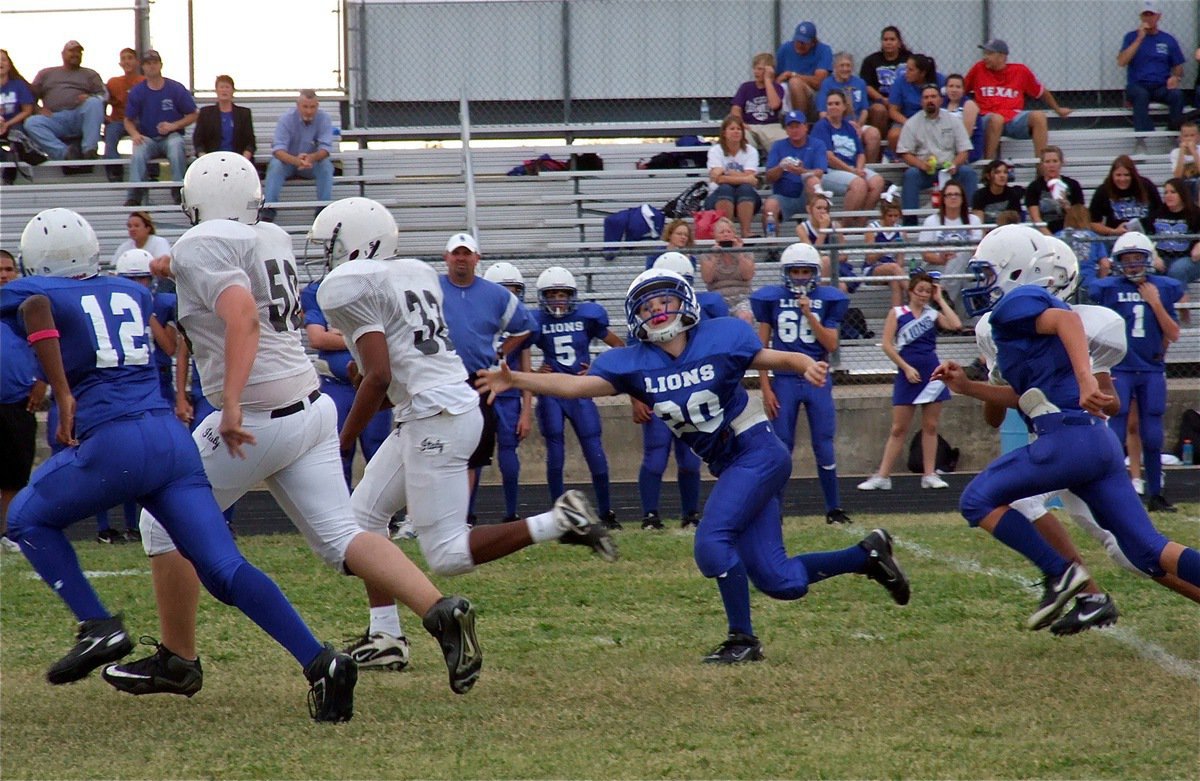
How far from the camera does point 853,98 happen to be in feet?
47.4

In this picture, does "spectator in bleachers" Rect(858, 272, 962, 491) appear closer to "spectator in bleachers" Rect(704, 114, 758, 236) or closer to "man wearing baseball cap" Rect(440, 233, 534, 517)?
"spectator in bleachers" Rect(704, 114, 758, 236)

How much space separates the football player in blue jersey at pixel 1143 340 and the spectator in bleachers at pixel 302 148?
7.20 meters

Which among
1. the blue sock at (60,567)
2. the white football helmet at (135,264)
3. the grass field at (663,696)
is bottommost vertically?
the grass field at (663,696)

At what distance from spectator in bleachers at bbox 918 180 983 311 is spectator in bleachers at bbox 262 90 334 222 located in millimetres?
5495

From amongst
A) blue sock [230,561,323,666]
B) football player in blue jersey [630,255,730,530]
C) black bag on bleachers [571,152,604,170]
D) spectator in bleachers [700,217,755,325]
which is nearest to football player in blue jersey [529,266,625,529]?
football player in blue jersey [630,255,730,530]

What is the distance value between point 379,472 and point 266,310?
0.92 m

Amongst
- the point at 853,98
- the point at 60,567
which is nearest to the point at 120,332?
the point at 60,567

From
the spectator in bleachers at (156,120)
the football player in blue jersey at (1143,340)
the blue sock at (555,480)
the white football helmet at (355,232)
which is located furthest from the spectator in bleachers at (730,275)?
the white football helmet at (355,232)

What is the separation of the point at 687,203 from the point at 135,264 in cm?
584

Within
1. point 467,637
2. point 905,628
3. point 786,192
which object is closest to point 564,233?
point 786,192

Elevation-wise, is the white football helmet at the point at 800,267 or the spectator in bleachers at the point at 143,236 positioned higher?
the spectator in bleachers at the point at 143,236

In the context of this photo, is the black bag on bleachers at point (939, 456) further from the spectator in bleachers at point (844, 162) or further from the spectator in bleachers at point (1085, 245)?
the spectator in bleachers at point (844, 162)

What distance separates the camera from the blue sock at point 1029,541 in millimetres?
5547

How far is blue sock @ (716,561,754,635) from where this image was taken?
17.6ft
